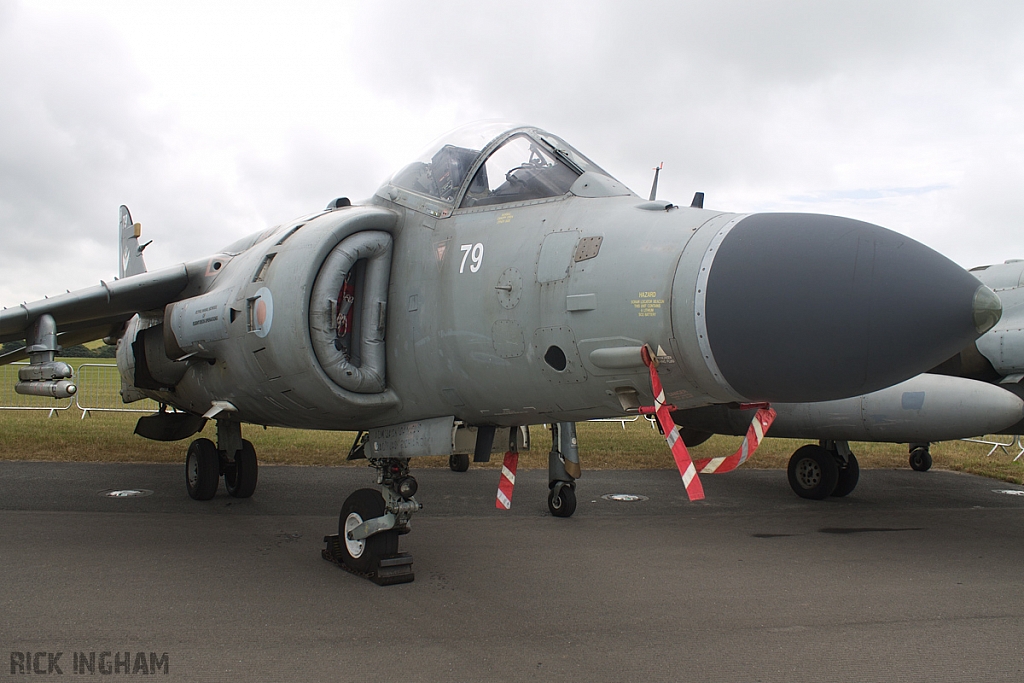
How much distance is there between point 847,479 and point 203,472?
7.81 m

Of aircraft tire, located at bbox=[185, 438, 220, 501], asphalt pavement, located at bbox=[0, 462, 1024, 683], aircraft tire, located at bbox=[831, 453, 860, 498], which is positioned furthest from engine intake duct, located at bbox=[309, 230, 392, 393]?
aircraft tire, located at bbox=[831, 453, 860, 498]

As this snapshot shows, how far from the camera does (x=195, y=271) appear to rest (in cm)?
582

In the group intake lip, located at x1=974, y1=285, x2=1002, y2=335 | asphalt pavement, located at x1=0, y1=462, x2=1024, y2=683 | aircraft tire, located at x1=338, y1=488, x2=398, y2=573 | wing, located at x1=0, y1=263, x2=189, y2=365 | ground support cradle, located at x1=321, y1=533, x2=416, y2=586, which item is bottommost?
asphalt pavement, located at x1=0, y1=462, x2=1024, y2=683

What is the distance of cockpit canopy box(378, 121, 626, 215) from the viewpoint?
421 cm

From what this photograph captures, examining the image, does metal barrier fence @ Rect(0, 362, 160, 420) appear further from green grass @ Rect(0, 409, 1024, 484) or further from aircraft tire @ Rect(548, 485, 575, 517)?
aircraft tire @ Rect(548, 485, 575, 517)

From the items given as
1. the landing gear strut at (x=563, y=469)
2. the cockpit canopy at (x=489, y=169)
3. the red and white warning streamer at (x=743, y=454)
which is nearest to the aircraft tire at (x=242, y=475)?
the landing gear strut at (x=563, y=469)

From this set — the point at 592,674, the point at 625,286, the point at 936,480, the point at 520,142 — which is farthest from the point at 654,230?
the point at 936,480

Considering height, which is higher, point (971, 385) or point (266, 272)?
point (266, 272)

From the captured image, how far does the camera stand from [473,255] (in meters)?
4.14

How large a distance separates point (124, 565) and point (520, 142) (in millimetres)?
4047

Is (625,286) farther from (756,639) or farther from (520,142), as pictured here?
(756,639)

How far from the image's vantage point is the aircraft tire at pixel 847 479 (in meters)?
9.08

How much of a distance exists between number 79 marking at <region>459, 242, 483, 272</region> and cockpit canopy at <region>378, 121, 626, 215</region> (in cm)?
32

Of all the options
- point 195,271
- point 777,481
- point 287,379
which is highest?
point 195,271
